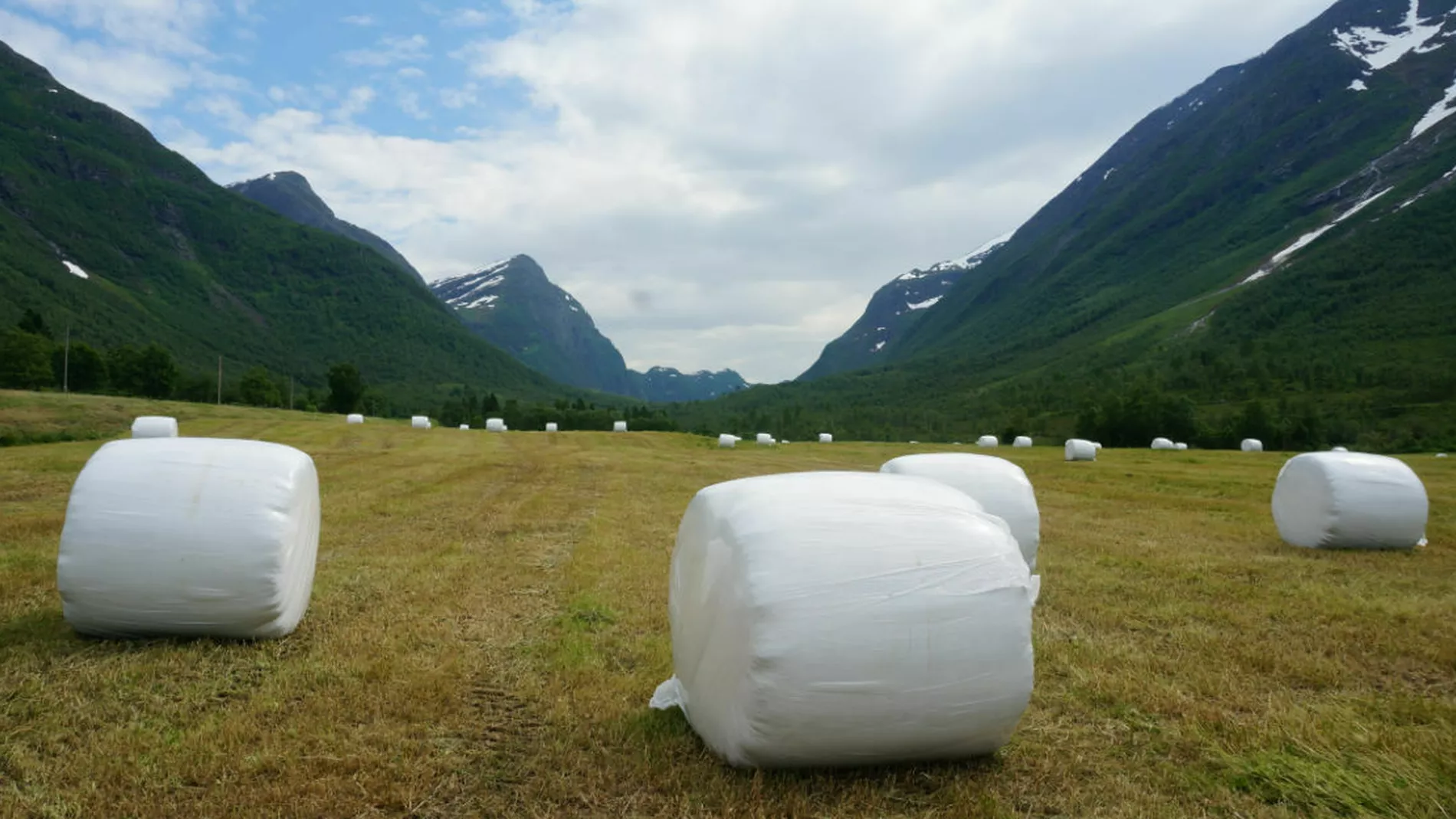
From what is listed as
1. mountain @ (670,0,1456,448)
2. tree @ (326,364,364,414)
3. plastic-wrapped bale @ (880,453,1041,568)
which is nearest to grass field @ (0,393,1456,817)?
plastic-wrapped bale @ (880,453,1041,568)

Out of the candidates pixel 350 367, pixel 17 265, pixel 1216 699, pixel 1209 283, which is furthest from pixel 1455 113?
pixel 17 265

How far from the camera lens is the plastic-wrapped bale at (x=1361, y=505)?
1261cm

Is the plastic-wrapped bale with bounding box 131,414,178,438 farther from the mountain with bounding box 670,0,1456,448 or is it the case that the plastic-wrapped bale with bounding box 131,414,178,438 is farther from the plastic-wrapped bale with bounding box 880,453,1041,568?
the mountain with bounding box 670,0,1456,448

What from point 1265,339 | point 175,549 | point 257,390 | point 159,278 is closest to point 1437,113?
point 1265,339

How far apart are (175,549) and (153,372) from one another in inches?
3600

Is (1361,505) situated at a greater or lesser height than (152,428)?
lesser

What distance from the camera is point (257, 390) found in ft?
291

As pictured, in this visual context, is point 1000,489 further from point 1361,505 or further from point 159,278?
point 159,278

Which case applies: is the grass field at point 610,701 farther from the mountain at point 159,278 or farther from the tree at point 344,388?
the mountain at point 159,278

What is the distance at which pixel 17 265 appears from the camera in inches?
4857

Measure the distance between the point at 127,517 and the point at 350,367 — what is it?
293 feet

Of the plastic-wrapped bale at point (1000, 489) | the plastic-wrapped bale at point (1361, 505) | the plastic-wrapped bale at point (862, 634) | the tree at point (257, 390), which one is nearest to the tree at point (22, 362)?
the tree at point (257, 390)

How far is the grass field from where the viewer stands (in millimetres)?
4270

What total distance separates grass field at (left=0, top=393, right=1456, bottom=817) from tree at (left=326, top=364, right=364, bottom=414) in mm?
81869
